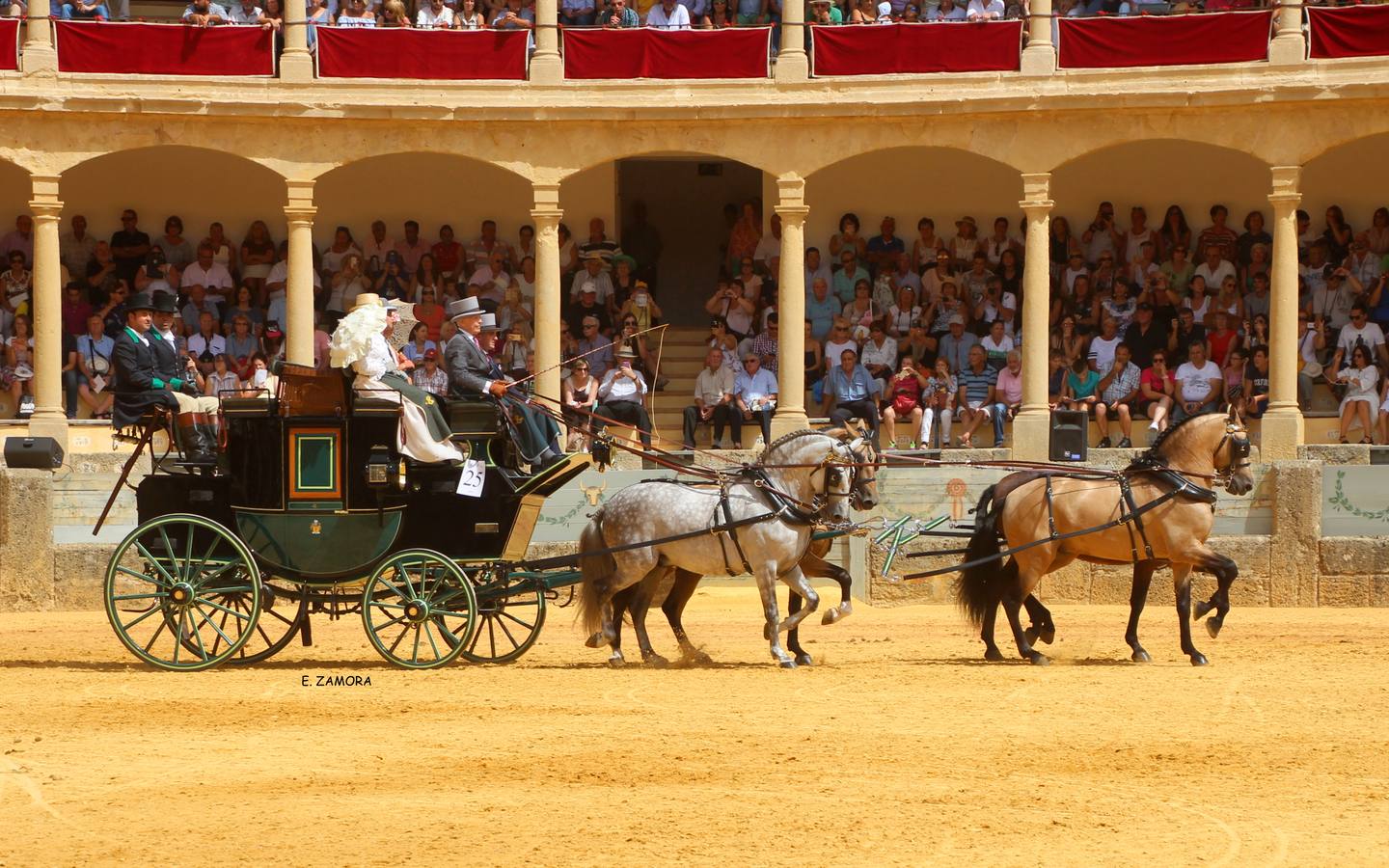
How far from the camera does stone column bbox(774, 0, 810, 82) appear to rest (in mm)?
25453

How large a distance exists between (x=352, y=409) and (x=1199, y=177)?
55.5 ft

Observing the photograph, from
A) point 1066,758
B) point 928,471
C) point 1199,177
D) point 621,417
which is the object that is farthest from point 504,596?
point 1199,177

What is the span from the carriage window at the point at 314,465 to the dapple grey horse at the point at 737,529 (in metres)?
1.86

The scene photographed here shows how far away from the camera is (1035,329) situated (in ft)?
80.2

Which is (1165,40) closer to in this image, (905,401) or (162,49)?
(905,401)

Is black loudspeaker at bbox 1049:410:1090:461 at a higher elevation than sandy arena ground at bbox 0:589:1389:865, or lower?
higher

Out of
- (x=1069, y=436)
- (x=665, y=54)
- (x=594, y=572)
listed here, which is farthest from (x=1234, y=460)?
(x=665, y=54)

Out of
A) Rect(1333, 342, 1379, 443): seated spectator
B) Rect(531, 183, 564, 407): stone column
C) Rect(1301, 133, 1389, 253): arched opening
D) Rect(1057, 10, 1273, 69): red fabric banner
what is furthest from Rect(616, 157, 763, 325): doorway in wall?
Rect(1333, 342, 1379, 443): seated spectator

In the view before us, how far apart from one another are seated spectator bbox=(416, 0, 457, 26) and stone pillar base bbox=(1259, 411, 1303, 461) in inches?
449

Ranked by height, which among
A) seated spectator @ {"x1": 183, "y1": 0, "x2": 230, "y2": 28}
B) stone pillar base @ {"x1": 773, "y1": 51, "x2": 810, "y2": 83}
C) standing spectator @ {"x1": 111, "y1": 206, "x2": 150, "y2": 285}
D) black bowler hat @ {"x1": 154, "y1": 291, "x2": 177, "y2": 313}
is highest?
seated spectator @ {"x1": 183, "y1": 0, "x2": 230, "y2": 28}

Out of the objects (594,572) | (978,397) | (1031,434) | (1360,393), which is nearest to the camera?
(594,572)

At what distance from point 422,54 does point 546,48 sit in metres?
1.57

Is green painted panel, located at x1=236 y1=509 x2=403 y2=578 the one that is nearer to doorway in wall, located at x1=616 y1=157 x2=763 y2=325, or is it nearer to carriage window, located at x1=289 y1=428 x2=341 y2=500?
carriage window, located at x1=289 y1=428 x2=341 y2=500

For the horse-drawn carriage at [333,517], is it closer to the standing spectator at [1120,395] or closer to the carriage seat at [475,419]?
the carriage seat at [475,419]
